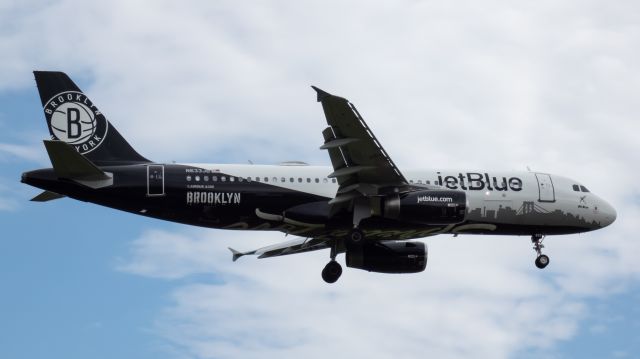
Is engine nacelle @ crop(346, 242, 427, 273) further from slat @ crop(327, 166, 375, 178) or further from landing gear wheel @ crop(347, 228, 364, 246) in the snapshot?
slat @ crop(327, 166, 375, 178)

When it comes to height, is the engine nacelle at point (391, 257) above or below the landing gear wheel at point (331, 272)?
above

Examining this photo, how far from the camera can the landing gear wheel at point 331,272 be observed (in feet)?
134

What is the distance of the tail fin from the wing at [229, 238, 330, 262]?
697 centimetres

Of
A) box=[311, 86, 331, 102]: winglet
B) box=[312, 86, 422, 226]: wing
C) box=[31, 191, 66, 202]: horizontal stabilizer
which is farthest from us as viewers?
box=[31, 191, 66, 202]: horizontal stabilizer

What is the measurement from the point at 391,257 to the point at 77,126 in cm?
1230

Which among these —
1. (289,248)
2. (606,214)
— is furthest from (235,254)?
(606,214)

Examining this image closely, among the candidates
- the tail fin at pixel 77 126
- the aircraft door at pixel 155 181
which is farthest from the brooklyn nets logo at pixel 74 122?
the aircraft door at pixel 155 181

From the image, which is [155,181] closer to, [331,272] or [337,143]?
[337,143]

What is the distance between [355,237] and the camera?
125ft

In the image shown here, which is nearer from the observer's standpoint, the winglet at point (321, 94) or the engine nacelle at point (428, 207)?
the winglet at point (321, 94)

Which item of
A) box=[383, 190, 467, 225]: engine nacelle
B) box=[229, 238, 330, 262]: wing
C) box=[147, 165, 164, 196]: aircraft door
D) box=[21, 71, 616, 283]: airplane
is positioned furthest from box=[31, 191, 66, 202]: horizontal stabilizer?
box=[383, 190, 467, 225]: engine nacelle

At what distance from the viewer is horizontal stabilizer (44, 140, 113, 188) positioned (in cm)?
3525

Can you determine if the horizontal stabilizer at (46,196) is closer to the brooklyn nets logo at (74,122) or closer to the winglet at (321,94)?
the brooklyn nets logo at (74,122)

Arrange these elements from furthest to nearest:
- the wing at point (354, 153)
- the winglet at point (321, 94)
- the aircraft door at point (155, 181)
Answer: the aircraft door at point (155, 181) → the wing at point (354, 153) → the winglet at point (321, 94)
